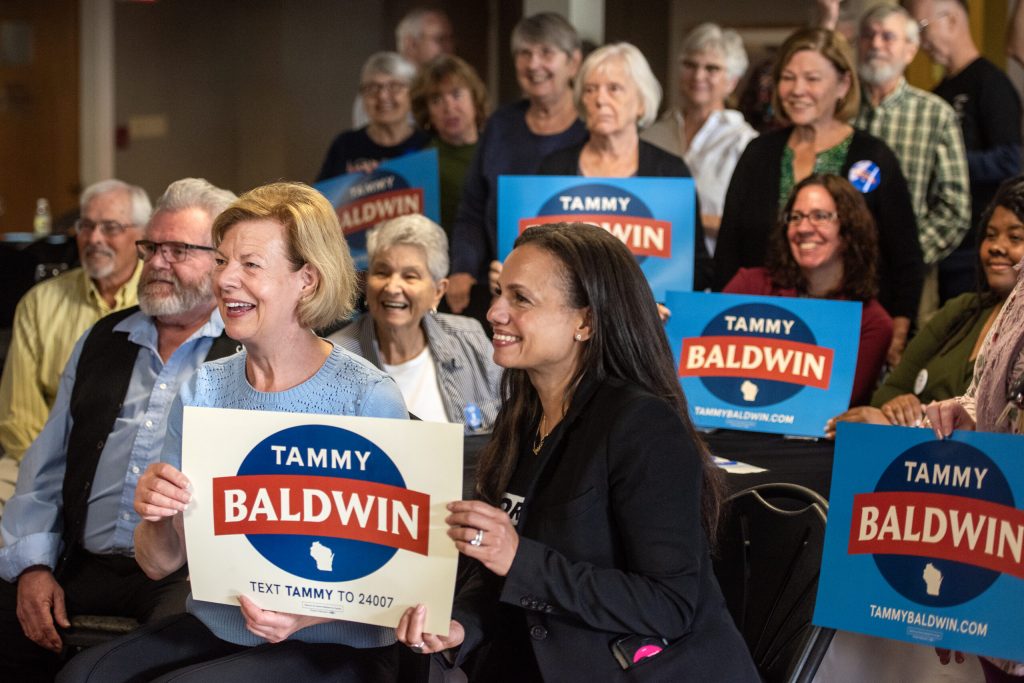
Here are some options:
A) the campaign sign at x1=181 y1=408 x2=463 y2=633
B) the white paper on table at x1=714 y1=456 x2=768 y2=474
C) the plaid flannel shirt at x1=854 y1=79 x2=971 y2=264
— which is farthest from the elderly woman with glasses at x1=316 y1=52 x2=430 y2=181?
the campaign sign at x1=181 y1=408 x2=463 y2=633

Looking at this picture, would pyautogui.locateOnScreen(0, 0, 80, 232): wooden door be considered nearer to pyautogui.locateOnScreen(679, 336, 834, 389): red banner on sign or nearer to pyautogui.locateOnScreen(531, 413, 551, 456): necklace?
pyautogui.locateOnScreen(679, 336, 834, 389): red banner on sign

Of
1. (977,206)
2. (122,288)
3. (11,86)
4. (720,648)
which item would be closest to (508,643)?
(720,648)

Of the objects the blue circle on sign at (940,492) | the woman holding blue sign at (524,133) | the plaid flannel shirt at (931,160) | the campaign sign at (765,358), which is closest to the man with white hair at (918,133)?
the plaid flannel shirt at (931,160)

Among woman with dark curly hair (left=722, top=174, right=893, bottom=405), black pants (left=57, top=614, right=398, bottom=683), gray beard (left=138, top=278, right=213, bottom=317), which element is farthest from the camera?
woman with dark curly hair (left=722, top=174, right=893, bottom=405)

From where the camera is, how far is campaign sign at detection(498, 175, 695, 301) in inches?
155

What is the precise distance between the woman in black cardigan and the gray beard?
2229mm

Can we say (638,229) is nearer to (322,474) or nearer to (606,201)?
(606,201)

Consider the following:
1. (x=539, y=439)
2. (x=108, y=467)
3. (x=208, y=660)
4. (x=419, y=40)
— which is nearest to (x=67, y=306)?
(x=108, y=467)

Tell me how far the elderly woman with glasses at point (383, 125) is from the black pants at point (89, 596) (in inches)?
119

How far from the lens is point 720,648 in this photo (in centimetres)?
196

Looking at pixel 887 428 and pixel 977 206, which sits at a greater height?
pixel 977 206

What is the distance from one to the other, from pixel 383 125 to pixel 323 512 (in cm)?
385

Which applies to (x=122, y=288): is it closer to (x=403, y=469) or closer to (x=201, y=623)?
(x=201, y=623)

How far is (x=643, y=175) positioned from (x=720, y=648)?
2.70 metres
